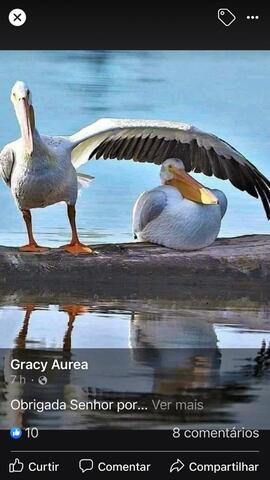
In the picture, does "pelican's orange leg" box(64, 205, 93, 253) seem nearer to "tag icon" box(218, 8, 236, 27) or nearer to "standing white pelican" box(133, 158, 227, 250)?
"standing white pelican" box(133, 158, 227, 250)

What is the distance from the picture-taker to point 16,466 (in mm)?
2330

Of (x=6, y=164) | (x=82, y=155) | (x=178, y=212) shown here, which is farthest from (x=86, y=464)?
(x=178, y=212)

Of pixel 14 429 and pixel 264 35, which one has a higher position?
pixel 264 35

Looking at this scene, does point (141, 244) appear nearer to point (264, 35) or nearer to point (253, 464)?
point (264, 35)

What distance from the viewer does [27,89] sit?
3.55 metres

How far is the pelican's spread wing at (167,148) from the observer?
3.96 m

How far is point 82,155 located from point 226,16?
4.55 feet

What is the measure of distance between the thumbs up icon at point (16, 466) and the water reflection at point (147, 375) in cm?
9

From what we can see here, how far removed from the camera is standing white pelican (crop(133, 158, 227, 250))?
13.7ft

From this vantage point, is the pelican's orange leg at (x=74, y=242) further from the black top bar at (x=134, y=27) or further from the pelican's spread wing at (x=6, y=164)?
the black top bar at (x=134, y=27)

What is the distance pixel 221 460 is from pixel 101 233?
62.8 inches

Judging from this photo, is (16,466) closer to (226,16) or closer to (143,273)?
(226,16)

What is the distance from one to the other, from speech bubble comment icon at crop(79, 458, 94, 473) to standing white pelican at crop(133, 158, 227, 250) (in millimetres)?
1790

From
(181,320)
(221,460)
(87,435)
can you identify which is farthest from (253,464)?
(181,320)
